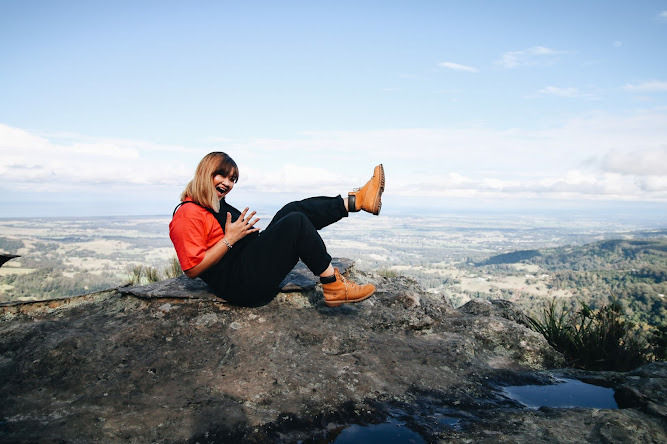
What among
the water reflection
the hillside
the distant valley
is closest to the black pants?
the water reflection

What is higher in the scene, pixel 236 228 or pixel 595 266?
pixel 236 228

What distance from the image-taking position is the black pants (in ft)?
12.3

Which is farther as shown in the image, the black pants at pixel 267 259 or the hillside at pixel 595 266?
the hillside at pixel 595 266

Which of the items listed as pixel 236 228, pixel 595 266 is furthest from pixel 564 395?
pixel 595 266

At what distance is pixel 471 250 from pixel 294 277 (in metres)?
132

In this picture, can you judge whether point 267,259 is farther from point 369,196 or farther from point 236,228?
point 369,196

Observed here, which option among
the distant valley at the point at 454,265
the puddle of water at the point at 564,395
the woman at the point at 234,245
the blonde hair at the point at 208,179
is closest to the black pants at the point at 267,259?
the woman at the point at 234,245

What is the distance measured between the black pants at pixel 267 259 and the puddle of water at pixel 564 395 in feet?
6.81

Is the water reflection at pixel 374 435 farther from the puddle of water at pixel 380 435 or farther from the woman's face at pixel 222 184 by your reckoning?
the woman's face at pixel 222 184

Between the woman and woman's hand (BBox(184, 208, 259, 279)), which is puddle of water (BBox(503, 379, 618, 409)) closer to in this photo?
the woman

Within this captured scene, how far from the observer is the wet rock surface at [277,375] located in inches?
96.1

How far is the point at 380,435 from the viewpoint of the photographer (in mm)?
2471

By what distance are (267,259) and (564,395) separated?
2.87 m

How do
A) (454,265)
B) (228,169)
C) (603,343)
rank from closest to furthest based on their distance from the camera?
(228,169) < (603,343) < (454,265)
